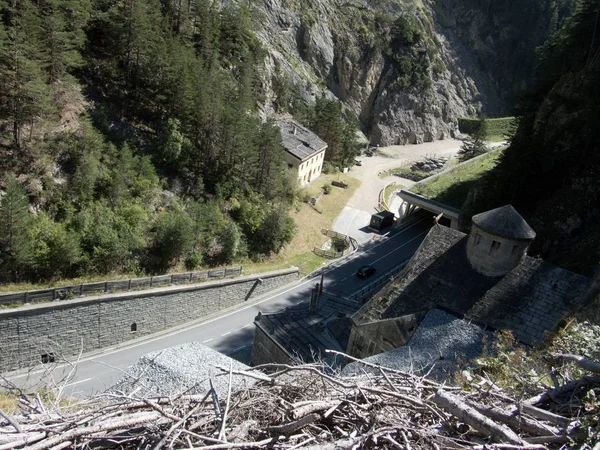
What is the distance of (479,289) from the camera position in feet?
59.1

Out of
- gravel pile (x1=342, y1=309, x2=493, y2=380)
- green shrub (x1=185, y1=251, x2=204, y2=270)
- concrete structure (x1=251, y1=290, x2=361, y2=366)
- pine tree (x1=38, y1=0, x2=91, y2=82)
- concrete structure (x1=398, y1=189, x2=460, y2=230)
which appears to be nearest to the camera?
gravel pile (x1=342, y1=309, x2=493, y2=380)

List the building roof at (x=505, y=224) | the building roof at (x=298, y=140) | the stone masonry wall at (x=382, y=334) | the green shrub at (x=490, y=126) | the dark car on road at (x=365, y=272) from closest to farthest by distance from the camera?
the stone masonry wall at (x=382, y=334) → the building roof at (x=505, y=224) → the dark car on road at (x=365, y=272) → the building roof at (x=298, y=140) → the green shrub at (x=490, y=126)

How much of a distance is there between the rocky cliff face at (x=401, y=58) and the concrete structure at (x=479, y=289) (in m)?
34.0

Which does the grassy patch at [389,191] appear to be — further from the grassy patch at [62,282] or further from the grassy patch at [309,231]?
the grassy patch at [62,282]

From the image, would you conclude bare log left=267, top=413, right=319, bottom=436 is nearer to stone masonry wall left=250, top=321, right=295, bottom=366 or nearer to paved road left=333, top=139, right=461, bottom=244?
stone masonry wall left=250, top=321, right=295, bottom=366

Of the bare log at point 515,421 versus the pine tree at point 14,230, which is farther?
the pine tree at point 14,230

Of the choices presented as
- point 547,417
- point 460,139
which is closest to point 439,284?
point 547,417

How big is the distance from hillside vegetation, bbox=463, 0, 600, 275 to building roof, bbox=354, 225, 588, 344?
23.1ft

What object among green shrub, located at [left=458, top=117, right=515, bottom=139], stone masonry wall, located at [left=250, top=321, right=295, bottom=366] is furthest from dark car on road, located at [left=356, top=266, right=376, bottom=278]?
green shrub, located at [left=458, top=117, right=515, bottom=139]

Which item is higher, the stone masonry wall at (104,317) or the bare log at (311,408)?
the bare log at (311,408)

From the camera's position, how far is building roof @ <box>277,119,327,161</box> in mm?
44569

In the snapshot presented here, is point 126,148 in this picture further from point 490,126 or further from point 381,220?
point 490,126

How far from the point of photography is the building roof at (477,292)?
52.5ft

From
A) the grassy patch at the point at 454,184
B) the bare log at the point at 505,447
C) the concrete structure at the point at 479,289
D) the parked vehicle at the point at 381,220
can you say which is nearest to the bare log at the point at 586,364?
the bare log at the point at 505,447
